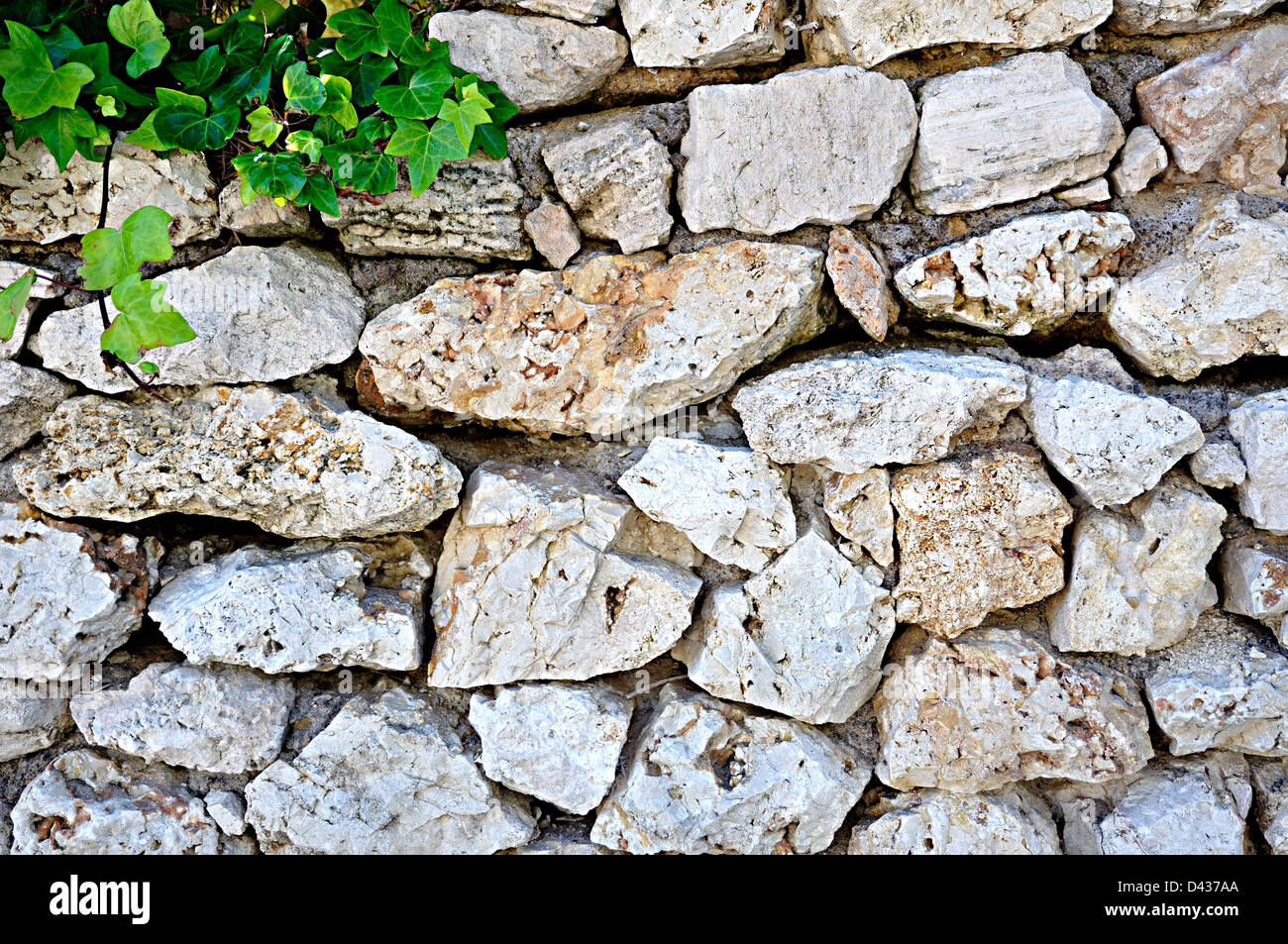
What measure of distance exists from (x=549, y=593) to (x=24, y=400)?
3.49 ft

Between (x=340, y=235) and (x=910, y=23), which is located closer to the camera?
(x=910, y=23)

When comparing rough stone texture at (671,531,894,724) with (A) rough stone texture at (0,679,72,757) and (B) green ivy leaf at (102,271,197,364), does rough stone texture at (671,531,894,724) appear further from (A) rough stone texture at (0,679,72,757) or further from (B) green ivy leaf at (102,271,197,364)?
(A) rough stone texture at (0,679,72,757)

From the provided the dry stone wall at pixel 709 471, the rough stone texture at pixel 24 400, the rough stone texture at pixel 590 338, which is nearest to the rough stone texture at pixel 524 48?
the dry stone wall at pixel 709 471

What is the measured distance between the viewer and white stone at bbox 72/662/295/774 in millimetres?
1675

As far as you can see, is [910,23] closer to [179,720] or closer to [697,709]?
[697,709]

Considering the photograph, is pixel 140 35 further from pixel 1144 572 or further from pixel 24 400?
pixel 1144 572

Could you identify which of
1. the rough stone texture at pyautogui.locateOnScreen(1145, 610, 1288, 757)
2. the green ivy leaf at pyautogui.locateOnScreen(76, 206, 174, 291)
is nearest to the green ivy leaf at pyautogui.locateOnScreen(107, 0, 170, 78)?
the green ivy leaf at pyautogui.locateOnScreen(76, 206, 174, 291)

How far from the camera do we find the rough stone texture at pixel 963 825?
162 cm

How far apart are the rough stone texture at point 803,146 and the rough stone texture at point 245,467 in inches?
29.8

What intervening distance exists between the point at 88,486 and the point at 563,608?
0.91 meters

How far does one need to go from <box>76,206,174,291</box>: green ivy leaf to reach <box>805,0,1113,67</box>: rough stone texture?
4.00 feet

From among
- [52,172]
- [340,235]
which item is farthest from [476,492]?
[52,172]

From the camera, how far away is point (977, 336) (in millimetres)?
1686

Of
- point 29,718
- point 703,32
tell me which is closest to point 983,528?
point 703,32
